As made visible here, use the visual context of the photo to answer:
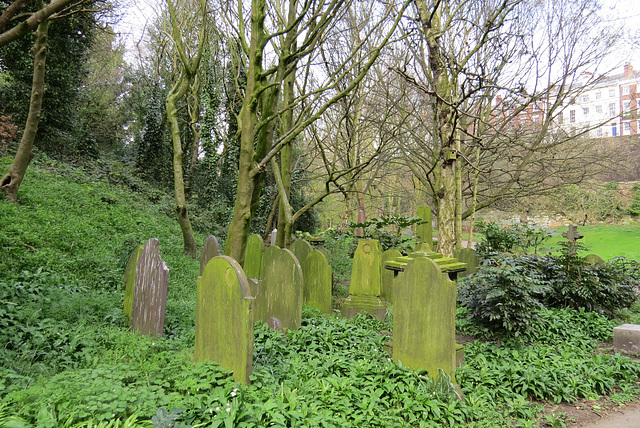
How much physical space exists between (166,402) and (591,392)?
150 inches

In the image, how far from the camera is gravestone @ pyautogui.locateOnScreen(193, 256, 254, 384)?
293 cm

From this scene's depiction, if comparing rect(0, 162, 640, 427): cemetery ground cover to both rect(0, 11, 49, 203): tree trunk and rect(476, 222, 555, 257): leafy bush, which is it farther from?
rect(476, 222, 555, 257): leafy bush

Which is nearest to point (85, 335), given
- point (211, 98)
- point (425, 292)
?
point (425, 292)

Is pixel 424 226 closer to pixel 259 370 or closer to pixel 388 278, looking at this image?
pixel 388 278

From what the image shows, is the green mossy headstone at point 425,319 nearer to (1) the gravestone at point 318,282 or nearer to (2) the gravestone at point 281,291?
(2) the gravestone at point 281,291

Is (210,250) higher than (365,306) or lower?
higher

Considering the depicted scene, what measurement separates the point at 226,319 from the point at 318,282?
2978 mm

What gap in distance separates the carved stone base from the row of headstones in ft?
1.86

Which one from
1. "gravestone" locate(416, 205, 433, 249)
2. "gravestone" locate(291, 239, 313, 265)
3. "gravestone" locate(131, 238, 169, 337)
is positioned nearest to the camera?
"gravestone" locate(131, 238, 169, 337)

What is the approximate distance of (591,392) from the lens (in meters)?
3.57

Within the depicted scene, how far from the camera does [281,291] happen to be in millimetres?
4641

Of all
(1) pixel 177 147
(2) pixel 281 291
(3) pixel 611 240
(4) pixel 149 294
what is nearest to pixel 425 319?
(2) pixel 281 291

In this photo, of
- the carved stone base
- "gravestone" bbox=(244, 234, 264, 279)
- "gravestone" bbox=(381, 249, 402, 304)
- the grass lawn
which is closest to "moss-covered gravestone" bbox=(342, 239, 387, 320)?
the carved stone base

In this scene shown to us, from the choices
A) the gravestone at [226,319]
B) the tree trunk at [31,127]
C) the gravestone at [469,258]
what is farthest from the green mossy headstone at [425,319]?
the tree trunk at [31,127]
